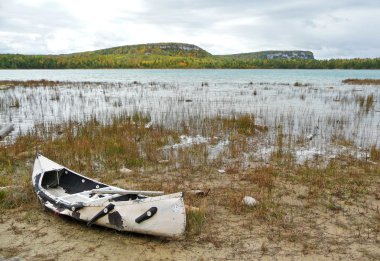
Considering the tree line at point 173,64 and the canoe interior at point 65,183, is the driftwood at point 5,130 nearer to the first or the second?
the canoe interior at point 65,183

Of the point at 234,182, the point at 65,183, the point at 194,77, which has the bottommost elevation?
the point at 234,182

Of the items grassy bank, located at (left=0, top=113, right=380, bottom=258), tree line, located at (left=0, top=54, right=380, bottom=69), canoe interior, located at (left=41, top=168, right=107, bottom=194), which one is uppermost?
tree line, located at (left=0, top=54, right=380, bottom=69)

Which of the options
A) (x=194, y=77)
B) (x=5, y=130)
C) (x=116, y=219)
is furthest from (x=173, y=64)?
(x=116, y=219)

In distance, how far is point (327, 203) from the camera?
7.18m

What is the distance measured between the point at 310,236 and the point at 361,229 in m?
0.97

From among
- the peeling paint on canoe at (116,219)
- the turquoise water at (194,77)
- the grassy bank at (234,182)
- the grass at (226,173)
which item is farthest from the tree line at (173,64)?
the peeling paint on canoe at (116,219)

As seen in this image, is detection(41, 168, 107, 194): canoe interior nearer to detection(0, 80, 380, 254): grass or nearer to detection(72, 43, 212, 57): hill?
detection(0, 80, 380, 254): grass

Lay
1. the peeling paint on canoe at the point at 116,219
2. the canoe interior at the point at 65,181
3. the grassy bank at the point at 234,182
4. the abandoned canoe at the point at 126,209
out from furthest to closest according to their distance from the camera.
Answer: the canoe interior at the point at 65,181 → the grassy bank at the point at 234,182 → the peeling paint on canoe at the point at 116,219 → the abandoned canoe at the point at 126,209

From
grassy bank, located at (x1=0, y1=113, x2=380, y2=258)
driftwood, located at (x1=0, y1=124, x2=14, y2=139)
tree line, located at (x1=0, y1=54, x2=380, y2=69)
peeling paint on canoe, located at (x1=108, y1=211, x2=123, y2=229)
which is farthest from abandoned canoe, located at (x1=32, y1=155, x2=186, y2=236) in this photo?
tree line, located at (x1=0, y1=54, x2=380, y2=69)

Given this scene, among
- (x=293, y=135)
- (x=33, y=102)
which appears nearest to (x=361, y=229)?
(x=293, y=135)

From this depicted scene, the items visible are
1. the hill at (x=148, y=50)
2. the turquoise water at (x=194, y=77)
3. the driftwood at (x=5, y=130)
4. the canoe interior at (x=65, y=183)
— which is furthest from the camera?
the hill at (x=148, y=50)

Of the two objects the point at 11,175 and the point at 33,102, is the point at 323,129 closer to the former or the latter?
the point at 11,175

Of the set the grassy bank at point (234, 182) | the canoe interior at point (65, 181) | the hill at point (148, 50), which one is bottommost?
the grassy bank at point (234, 182)

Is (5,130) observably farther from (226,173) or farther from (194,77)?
(194,77)
